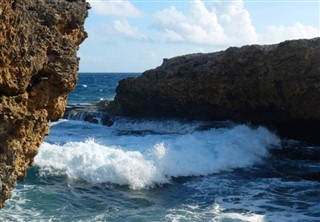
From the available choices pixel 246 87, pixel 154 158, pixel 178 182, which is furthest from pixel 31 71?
pixel 246 87

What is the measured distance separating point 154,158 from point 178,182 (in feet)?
6.93

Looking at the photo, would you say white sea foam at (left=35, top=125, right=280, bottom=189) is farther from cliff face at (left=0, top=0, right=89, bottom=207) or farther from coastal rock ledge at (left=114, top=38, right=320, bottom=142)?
cliff face at (left=0, top=0, right=89, bottom=207)

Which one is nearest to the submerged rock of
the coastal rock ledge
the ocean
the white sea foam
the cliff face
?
the coastal rock ledge

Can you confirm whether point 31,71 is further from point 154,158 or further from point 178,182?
point 154,158

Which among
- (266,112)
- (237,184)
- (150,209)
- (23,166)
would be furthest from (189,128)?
(23,166)

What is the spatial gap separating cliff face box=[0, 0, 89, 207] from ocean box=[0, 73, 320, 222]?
3.48 m

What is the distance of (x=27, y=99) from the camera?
23.2 feet

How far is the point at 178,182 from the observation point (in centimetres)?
1531

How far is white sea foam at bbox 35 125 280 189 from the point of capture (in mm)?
14836

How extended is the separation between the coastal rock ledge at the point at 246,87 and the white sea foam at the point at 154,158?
1702mm

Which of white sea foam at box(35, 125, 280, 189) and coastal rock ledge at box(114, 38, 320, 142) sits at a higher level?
coastal rock ledge at box(114, 38, 320, 142)

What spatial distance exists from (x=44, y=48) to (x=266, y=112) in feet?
60.9

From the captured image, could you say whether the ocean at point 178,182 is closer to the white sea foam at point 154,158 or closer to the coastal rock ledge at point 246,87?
the white sea foam at point 154,158

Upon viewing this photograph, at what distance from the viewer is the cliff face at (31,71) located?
20.8ft
